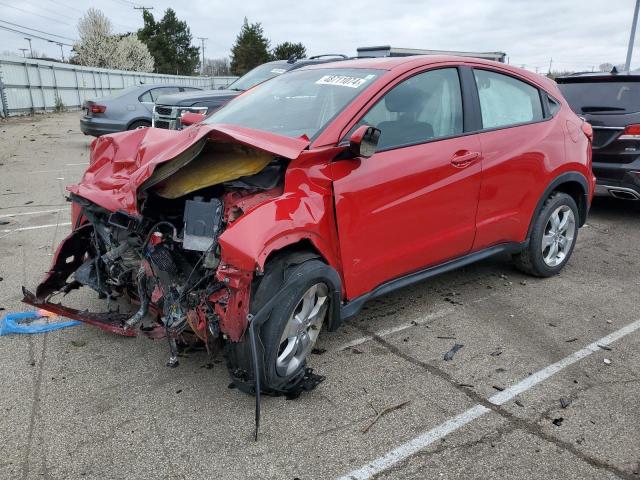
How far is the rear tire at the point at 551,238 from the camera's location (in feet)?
15.2

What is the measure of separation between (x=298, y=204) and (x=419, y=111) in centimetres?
129

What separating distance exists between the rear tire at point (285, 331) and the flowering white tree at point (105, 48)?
5972 cm

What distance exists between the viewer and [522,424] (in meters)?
2.83

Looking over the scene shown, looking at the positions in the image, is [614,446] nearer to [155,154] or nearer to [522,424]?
[522,424]

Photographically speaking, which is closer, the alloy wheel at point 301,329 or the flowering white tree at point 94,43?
the alloy wheel at point 301,329

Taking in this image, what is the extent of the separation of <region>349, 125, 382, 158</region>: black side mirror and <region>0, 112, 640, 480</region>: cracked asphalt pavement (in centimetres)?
132

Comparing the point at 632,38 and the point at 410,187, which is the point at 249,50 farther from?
the point at 410,187

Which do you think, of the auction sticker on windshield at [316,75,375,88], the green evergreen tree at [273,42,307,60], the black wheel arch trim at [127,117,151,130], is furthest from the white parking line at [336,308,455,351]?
the green evergreen tree at [273,42,307,60]

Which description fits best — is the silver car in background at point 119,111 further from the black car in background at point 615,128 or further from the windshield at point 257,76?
the black car in background at point 615,128

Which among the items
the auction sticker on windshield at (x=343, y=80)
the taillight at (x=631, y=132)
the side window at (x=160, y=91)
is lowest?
the taillight at (x=631, y=132)

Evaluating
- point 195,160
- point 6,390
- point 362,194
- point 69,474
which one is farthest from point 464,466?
point 6,390

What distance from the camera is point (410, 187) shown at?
11.4 ft

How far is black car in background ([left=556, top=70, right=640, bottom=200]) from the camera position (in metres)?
6.44

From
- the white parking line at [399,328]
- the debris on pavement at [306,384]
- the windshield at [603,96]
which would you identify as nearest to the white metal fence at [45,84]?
the windshield at [603,96]
